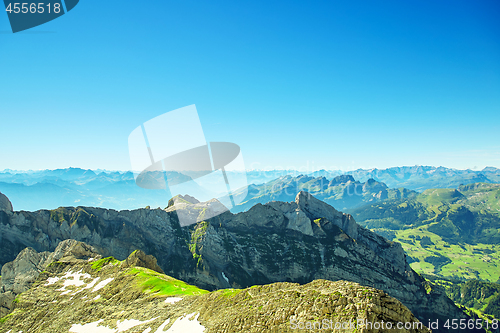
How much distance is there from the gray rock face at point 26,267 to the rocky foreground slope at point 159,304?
24 centimetres

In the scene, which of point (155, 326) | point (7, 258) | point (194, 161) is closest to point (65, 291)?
point (155, 326)

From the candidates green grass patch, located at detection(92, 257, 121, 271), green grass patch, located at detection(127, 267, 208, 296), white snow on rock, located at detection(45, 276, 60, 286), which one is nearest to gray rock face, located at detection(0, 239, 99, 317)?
white snow on rock, located at detection(45, 276, 60, 286)

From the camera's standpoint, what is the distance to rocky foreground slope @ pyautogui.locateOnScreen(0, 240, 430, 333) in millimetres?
13463

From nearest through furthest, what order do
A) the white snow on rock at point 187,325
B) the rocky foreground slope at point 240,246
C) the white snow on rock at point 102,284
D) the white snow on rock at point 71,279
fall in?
the white snow on rock at point 187,325 → the white snow on rock at point 102,284 → the white snow on rock at point 71,279 → the rocky foreground slope at point 240,246

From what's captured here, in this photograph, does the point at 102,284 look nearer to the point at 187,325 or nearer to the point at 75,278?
the point at 75,278

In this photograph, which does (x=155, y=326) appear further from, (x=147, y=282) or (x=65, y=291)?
(x=65, y=291)

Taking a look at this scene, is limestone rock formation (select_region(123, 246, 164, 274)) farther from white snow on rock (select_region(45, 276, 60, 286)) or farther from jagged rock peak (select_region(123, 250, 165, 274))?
white snow on rock (select_region(45, 276, 60, 286))

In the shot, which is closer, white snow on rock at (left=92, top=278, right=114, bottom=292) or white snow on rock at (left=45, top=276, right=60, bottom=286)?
white snow on rock at (left=92, top=278, right=114, bottom=292)

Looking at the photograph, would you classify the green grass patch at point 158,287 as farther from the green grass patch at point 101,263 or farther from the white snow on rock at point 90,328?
the green grass patch at point 101,263

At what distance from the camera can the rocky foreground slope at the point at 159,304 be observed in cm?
1346

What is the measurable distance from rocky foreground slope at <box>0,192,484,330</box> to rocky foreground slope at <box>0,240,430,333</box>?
27.2 m

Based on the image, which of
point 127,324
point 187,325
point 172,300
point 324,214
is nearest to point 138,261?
point 172,300

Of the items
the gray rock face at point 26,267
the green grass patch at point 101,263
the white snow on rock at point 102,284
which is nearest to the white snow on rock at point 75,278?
the green grass patch at point 101,263

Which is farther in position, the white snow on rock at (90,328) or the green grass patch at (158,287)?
the green grass patch at (158,287)
